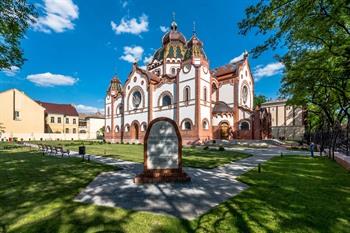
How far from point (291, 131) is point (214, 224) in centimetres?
5201

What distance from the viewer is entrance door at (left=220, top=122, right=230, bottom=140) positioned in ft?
105

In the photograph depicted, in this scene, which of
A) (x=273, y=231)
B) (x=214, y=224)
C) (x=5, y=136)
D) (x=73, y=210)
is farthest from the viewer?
(x=5, y=136)

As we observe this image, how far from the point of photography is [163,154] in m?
8.38

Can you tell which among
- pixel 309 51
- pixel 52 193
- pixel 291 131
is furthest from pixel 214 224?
pixel 291 131

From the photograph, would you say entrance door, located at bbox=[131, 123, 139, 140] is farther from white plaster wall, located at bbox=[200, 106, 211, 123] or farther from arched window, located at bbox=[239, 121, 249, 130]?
arched window, located at bbox=[239, 121, 249, 130]

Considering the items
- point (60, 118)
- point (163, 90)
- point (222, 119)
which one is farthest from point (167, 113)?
point (60, 118)

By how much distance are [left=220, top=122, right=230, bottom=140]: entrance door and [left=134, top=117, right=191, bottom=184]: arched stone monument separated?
24790mm

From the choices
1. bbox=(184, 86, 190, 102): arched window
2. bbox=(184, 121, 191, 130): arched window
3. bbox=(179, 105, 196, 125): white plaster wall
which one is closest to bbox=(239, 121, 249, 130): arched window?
bbox=(179, 105, 196, 125): white plaster wall

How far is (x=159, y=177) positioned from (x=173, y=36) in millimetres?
43024

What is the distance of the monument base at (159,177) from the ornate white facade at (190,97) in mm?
22104

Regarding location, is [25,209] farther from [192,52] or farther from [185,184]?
[192,52]

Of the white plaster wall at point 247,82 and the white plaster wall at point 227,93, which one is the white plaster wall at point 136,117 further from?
the white plaster wall at point 247,82

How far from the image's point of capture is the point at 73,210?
5.13m

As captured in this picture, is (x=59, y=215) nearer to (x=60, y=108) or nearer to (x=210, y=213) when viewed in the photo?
(x=210, y=213)
